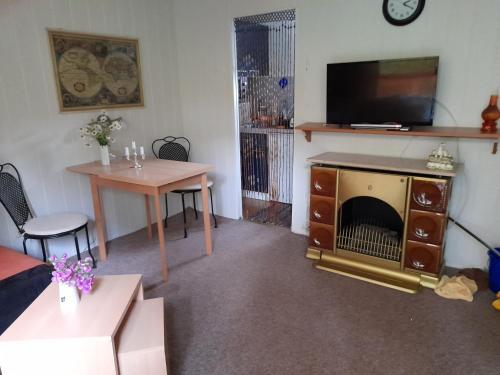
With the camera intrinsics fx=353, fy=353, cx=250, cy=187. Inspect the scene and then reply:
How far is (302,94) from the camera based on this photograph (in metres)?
3.22

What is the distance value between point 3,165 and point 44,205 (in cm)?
45

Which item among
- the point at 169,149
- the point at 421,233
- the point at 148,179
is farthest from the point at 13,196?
the point at 421,233

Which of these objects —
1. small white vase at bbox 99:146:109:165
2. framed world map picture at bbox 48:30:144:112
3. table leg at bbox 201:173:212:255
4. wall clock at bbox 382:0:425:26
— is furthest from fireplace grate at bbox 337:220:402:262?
framed world map picture at bbox 48:30:144:112

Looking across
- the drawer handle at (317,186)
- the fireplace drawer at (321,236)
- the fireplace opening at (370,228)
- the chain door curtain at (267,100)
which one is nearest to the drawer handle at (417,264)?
the fireplace opening at (370,228)

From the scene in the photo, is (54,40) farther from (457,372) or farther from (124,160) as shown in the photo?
(457,372)

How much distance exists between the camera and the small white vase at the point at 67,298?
167 centimetres

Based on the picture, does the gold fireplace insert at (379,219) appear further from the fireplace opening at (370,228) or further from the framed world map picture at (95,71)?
the framed world map picture at (95,71)

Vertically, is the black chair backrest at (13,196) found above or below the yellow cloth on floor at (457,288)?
above

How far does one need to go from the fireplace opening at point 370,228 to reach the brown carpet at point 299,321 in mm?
317

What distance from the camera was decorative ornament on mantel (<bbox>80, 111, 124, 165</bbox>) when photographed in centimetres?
298

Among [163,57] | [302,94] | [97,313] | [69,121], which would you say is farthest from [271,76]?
[97,313]

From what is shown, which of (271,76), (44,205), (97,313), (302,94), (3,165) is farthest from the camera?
(271,76)

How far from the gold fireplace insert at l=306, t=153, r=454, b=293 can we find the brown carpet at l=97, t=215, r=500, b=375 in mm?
153

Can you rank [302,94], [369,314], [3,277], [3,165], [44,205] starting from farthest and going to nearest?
[302,94] < [44,205] < [3,165] < [369,314] < [3,277]
